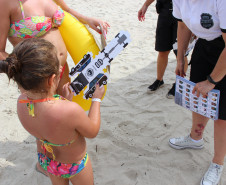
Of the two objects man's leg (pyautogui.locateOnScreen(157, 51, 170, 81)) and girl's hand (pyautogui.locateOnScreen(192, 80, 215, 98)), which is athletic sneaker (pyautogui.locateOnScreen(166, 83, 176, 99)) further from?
girl's hand (pyautogui.locateOnScreen(192, 80, 215, 98))

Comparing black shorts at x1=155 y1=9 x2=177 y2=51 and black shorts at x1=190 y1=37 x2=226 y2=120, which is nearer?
black shorts at x1=190 y1=37 x2=226 y2=120

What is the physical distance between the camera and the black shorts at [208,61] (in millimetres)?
1636

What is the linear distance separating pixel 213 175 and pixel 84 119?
4.12 feet

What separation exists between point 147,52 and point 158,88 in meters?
1.20

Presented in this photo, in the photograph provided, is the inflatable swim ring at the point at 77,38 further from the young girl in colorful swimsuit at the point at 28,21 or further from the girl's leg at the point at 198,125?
the girl's leg at the point at 198,125

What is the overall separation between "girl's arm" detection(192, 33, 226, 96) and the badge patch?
3.9 inches

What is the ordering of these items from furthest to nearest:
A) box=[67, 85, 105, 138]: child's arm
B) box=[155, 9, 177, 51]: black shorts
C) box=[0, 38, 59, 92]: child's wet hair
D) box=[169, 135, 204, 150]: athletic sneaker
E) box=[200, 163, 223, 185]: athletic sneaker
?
box=[155, 9, 177, 51]: black shorts < box=[169, 135, 204, 150]: athletic sneaker < box=[200, 163, 223, 185]: athletic sneaker < box=[67, 85, 105, 138]: child's arm < box=[0, 38, 59, 92]: child's wet hair

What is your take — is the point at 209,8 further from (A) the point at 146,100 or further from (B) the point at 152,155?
(A) the point at 146,100

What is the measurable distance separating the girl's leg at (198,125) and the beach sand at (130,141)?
16cm

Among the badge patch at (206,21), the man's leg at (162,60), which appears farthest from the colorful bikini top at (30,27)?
the man's leg at (162,60)

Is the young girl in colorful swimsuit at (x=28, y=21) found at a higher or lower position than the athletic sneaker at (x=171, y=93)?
higher

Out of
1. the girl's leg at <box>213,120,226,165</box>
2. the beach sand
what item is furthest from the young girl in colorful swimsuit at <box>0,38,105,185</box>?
the girl's leg at <box>213,120,226,165</box>

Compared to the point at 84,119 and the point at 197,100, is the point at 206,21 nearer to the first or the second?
the point at 197,100

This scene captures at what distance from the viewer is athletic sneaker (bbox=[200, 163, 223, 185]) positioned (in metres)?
1.97
